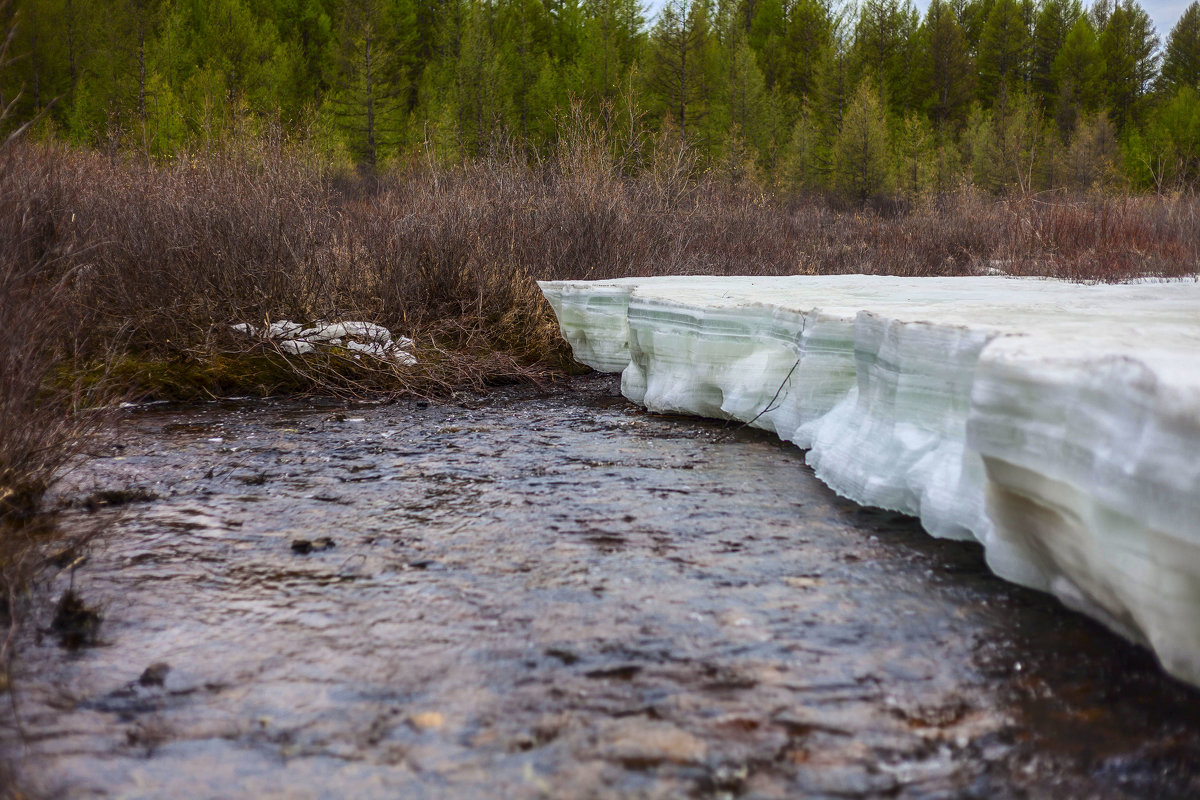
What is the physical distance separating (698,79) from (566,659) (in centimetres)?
3314

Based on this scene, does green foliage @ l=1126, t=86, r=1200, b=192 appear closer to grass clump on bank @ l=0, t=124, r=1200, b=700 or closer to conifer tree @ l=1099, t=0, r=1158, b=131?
conifer tree @ l=1099, t=0, r=1158, b=131

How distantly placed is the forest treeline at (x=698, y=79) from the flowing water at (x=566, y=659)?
1713cm

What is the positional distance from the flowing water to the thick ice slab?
20cm

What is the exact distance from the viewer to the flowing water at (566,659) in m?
2.20

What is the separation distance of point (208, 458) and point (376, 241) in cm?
357

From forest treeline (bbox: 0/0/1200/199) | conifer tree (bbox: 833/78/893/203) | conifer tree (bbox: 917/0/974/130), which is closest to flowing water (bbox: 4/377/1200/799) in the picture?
forest treeline (bbox: 0/0/1200/199)

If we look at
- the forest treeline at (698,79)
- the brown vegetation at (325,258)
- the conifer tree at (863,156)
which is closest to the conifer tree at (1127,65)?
the forest treeline at (698,79)

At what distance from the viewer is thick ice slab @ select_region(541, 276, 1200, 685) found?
235 centimetres

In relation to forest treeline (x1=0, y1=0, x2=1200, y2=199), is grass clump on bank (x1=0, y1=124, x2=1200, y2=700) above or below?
below

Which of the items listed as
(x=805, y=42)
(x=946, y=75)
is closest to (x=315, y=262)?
(x=805, y=42)

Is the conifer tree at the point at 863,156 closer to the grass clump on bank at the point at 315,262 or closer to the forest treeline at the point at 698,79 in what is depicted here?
the forest treeline at the point at 698,79

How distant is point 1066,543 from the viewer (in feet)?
9.11

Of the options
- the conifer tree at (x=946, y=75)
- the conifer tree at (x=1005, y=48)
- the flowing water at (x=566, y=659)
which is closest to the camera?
the flowing water at (x=566, y=659)

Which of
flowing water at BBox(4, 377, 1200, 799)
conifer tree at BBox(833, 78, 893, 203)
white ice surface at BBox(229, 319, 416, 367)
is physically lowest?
Answer: flowing water at BBox(4, 377, 1200, 799)
